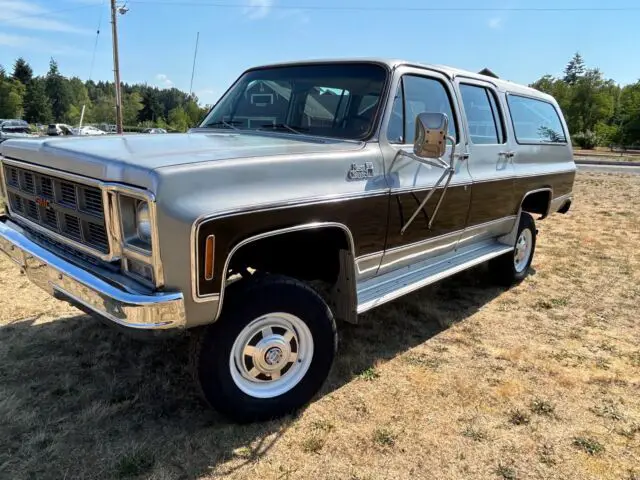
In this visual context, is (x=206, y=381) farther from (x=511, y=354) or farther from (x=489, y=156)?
(x=489, y=156)

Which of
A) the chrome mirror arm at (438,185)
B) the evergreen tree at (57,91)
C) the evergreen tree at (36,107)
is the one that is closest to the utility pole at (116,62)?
the chrome mirror arm at (438,185)

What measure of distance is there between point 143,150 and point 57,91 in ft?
332

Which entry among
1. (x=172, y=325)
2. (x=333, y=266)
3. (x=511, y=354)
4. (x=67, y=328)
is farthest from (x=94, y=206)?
(x=511, y=354)

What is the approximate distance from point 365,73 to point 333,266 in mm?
1392

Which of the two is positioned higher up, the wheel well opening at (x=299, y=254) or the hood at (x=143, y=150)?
the hood at (x=143, y=150)

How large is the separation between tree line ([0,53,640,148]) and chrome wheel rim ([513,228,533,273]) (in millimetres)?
41116

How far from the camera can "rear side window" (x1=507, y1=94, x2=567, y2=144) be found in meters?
5.08

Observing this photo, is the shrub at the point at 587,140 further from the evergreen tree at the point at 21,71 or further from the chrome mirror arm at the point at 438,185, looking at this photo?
the evergreen tree at the point at 21,71

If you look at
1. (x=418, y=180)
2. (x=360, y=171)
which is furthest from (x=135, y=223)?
(x=418, y=180)

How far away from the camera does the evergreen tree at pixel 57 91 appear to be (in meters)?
88.2

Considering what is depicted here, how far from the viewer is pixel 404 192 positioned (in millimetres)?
3354

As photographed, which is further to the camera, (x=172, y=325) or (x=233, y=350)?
(x=233, y=350)

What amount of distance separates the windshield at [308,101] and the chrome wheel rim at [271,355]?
1.34 m

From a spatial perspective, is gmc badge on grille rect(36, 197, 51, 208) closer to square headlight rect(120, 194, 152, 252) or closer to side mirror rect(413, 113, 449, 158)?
square headlight rect(120, 194, 152, 252)
